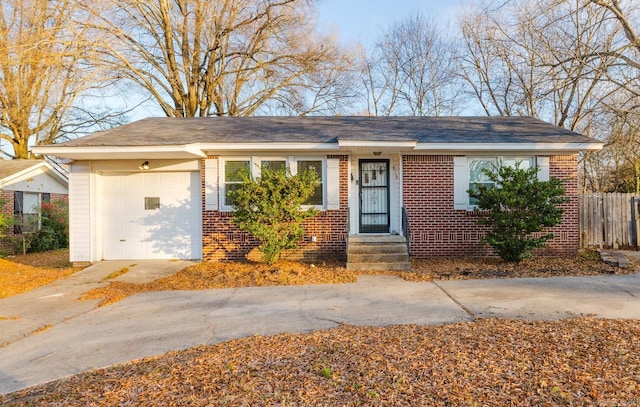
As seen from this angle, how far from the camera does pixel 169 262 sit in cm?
973

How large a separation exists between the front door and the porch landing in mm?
1258

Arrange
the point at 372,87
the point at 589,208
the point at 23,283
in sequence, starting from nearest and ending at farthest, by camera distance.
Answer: the point at 23,283, the point at 589,208, the point at 372,87

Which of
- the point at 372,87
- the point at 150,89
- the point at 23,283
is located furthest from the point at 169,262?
the point at 372,87

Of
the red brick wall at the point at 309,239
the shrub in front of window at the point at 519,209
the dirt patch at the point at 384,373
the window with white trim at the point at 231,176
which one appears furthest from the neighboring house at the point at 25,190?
the shrub in front of window at the point at 519,209

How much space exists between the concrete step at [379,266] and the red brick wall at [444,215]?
149 centimetres

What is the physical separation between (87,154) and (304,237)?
217 inches

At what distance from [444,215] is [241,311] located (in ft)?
20.6

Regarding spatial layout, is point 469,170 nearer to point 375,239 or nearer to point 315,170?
point 375,239

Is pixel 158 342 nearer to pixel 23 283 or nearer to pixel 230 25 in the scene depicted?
pixel 23 283

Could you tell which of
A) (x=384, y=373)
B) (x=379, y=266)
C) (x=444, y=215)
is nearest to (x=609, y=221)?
(x=444, y=215)

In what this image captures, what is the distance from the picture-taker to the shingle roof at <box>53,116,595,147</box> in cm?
934

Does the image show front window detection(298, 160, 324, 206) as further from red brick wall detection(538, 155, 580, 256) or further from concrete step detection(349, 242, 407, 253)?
red brick wall detection(538, 155, 580, 256)

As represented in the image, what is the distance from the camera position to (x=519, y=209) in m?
8.52

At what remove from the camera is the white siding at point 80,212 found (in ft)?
32.0
